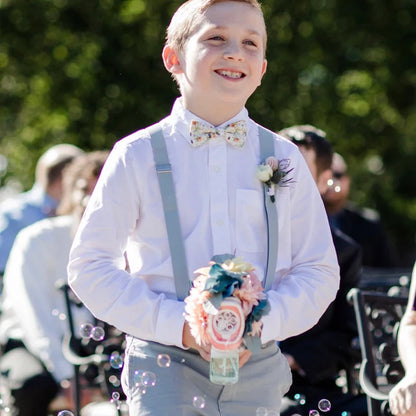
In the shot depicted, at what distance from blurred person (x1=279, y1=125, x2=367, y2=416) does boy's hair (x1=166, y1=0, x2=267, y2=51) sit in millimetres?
1569

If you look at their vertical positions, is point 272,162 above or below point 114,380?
above

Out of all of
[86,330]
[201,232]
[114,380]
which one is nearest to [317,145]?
[114,380]

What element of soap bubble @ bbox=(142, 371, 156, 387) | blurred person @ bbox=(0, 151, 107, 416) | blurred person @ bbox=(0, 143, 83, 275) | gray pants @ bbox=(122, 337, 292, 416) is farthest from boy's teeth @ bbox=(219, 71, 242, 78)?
blurred person @ bbox=(0, 143, 83, 275)

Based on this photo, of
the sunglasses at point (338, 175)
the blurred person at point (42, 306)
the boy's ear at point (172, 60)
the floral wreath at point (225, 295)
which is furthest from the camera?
the sunglasses at point (338, 175)

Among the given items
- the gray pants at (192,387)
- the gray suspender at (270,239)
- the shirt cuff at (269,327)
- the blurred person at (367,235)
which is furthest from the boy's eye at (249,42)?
the blurred person at (367,235)

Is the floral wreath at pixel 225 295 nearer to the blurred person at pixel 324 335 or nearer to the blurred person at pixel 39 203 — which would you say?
the blurred person at pixel 324 335

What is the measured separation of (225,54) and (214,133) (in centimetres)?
26

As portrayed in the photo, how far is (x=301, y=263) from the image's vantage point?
3.39 metres

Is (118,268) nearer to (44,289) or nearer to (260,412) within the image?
(260,412)

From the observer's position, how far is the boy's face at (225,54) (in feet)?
10.8

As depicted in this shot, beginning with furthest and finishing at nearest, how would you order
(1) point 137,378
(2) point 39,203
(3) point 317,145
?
(2) point 39,203 < (3) point 317,145 < (1) point 137,378

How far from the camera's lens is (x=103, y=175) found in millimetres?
3336

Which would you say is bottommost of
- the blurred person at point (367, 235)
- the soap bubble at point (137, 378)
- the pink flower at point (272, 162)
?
the blurred person at point (367, 235)

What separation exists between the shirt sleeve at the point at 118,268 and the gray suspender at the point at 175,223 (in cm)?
4
